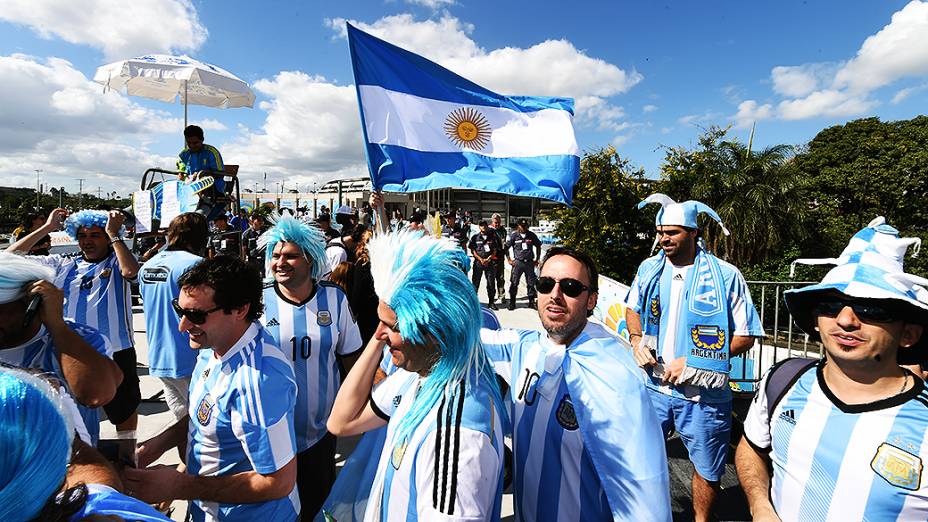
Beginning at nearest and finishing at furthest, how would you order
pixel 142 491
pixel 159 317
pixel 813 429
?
pixel 142 491 → pixel 813 429 → pixel 159 317

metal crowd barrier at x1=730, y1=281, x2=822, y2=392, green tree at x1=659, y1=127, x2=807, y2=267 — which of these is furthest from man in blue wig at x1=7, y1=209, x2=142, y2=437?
green tree at x1=659, y1=127, x2=807, y2=267

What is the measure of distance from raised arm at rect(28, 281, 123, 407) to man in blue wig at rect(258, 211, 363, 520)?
2.90 ft

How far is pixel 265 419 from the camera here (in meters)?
1.65

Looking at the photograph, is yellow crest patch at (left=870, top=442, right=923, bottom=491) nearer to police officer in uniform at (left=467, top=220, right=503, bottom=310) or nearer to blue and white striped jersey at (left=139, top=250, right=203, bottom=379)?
blue and white striped jersey at (left=139, top=250, right=203, bottom=379)

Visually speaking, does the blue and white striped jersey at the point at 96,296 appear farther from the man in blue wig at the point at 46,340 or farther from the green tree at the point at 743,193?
the green tree at the point at 743,193

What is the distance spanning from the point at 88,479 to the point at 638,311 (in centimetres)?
321

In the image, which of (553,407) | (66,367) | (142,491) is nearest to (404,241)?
(553,407)

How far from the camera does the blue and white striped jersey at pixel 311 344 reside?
8.48 ft

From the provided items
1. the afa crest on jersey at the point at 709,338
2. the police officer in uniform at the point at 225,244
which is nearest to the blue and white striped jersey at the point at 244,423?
the afa crest on jersey at the point at 709,338

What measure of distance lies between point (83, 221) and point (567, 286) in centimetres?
383

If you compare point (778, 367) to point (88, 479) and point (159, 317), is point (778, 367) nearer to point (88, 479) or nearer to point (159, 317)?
point (88, 479)

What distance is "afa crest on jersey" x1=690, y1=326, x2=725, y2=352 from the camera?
2859mm

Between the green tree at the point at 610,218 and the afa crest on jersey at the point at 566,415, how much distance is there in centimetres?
1013

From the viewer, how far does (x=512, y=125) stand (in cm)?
402
